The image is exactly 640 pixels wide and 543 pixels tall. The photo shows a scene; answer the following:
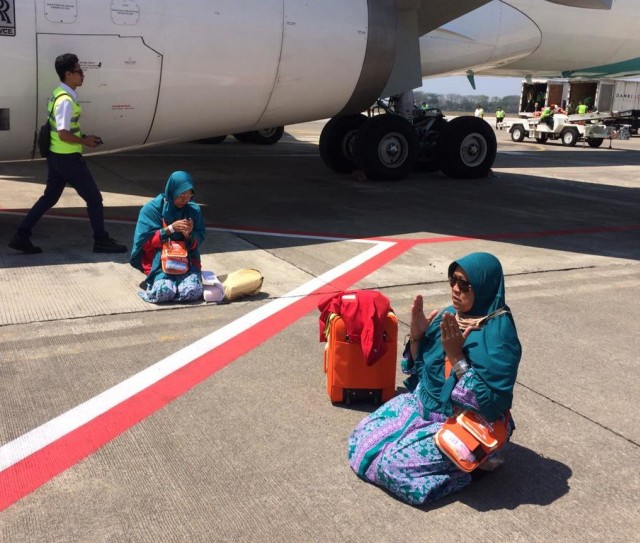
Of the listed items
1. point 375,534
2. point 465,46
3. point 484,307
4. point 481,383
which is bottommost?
point 375,534

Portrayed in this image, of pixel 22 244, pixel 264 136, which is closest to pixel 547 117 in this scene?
pixel 264 136

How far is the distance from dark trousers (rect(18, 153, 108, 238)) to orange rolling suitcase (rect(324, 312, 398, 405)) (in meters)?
3.94

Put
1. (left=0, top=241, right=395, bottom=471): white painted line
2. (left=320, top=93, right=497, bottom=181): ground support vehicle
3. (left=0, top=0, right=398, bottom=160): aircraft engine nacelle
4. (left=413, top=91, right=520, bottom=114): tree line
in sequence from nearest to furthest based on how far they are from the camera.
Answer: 1. (left=0, top=241, right=395, bottom=471): white painted line
2. (left=0, top=0, right=398, bottom=160): aircraft engine nacelle
3. (left=320, top=93, right=497, bottom=181): ground support vehicle
4. (left=413, top=91, right=520, bottom=114): tree line

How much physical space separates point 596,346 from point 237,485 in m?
3.26

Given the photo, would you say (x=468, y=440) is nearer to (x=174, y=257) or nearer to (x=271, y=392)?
(x=271, y=392)

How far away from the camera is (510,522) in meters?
3.16

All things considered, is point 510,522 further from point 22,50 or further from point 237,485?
point 22,50

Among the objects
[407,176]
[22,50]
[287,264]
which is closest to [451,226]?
[287,264]

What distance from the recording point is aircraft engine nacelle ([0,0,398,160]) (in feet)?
24.7

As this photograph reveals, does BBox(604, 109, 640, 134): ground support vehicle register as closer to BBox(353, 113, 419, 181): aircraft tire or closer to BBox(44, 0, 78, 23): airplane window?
BBox(353, 113, 419, 181): aircraft tire

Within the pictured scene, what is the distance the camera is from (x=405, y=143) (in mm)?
13031

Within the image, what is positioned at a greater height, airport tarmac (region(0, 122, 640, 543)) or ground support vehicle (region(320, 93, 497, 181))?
ground support vehicle (region(320, 93, 497, 181))

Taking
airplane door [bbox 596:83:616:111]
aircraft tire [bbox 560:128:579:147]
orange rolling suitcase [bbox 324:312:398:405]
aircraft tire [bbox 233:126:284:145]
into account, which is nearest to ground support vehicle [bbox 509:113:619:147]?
aircraft tire [bbox 560:128:579:147]

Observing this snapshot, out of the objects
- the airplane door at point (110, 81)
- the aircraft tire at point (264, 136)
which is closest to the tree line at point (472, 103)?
the aircraft tire at point (264, 136)
